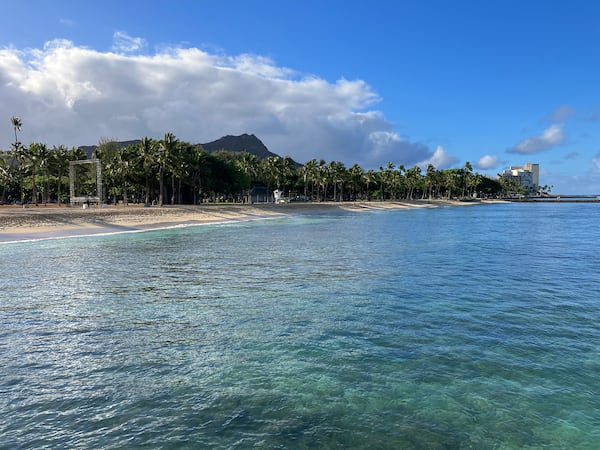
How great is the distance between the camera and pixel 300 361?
380 inches

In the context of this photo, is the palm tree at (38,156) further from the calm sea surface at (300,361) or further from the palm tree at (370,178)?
the palm tree at (370,178)

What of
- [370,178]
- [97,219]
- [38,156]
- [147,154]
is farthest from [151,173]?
[370,178]

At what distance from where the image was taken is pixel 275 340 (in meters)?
11.1

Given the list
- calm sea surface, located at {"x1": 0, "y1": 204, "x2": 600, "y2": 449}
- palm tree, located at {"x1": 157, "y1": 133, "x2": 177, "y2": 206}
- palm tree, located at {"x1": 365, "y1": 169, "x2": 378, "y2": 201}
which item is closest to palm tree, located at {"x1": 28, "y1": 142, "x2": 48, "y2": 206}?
palm tree, located at {"x1": 157, "y1": 133, "x2": 177, "y2": 206}

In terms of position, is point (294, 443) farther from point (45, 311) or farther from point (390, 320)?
point (45, 311)

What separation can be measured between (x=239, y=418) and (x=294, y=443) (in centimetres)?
120

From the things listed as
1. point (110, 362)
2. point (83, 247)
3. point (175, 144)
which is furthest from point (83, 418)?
point (175, 144)

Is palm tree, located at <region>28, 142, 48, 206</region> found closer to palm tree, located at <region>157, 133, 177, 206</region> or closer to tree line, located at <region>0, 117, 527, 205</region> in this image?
tree line, located at <region>0, 117, 527, 205</region>

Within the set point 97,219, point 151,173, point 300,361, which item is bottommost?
point 300,361

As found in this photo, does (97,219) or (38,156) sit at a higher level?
(38,156)

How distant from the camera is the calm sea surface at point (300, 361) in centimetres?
679

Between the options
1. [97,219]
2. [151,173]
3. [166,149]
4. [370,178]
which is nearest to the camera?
[97,219]

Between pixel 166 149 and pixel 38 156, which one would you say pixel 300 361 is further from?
pixel 38 156

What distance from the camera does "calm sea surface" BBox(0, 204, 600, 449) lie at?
6.79 metres
